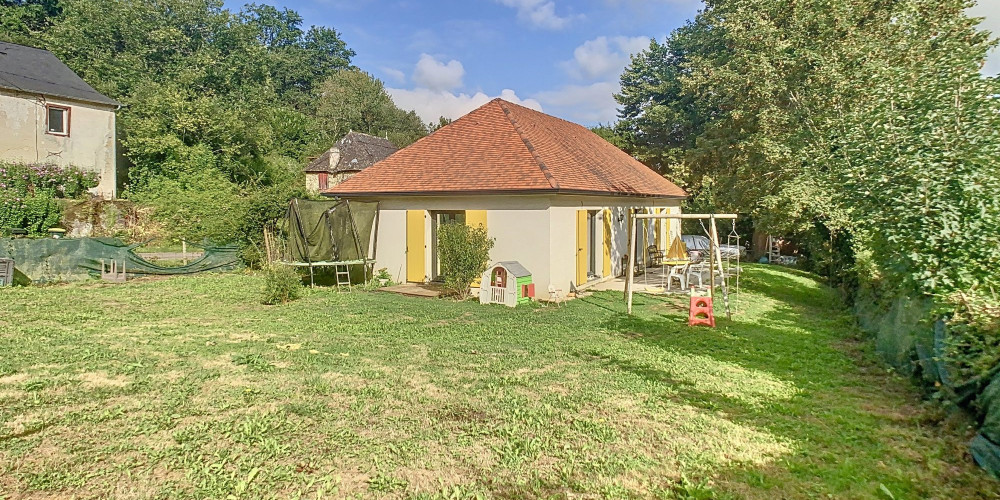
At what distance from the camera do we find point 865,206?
22.8 ft

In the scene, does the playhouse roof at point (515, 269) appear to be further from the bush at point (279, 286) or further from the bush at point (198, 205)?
the bush at point (198, 205)

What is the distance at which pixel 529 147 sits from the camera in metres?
14.7

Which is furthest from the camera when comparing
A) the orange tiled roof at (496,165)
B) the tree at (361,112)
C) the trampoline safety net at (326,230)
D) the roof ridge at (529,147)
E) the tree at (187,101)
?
the tree at (361,112)

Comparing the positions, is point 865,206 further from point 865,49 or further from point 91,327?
point 91,327

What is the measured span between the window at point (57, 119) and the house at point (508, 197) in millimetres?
17164

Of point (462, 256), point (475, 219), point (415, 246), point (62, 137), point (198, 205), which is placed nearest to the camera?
point (462, 256)

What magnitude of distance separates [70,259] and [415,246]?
932 cm

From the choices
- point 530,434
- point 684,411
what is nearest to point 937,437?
point 684,411

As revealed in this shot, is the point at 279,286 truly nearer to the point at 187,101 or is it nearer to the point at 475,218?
the point at 475,218

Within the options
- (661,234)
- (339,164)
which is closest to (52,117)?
(339,164)

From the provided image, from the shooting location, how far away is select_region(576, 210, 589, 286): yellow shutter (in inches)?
563

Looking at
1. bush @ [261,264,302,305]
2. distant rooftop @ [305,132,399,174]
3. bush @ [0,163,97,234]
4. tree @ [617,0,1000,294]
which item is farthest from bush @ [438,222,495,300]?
distant rooftop @ [305,132,399,174]

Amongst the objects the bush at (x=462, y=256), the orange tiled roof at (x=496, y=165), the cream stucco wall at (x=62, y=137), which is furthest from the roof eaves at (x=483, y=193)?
the cream stucco wall at (x=62, y=137)

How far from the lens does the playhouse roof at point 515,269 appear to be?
12109 mm
